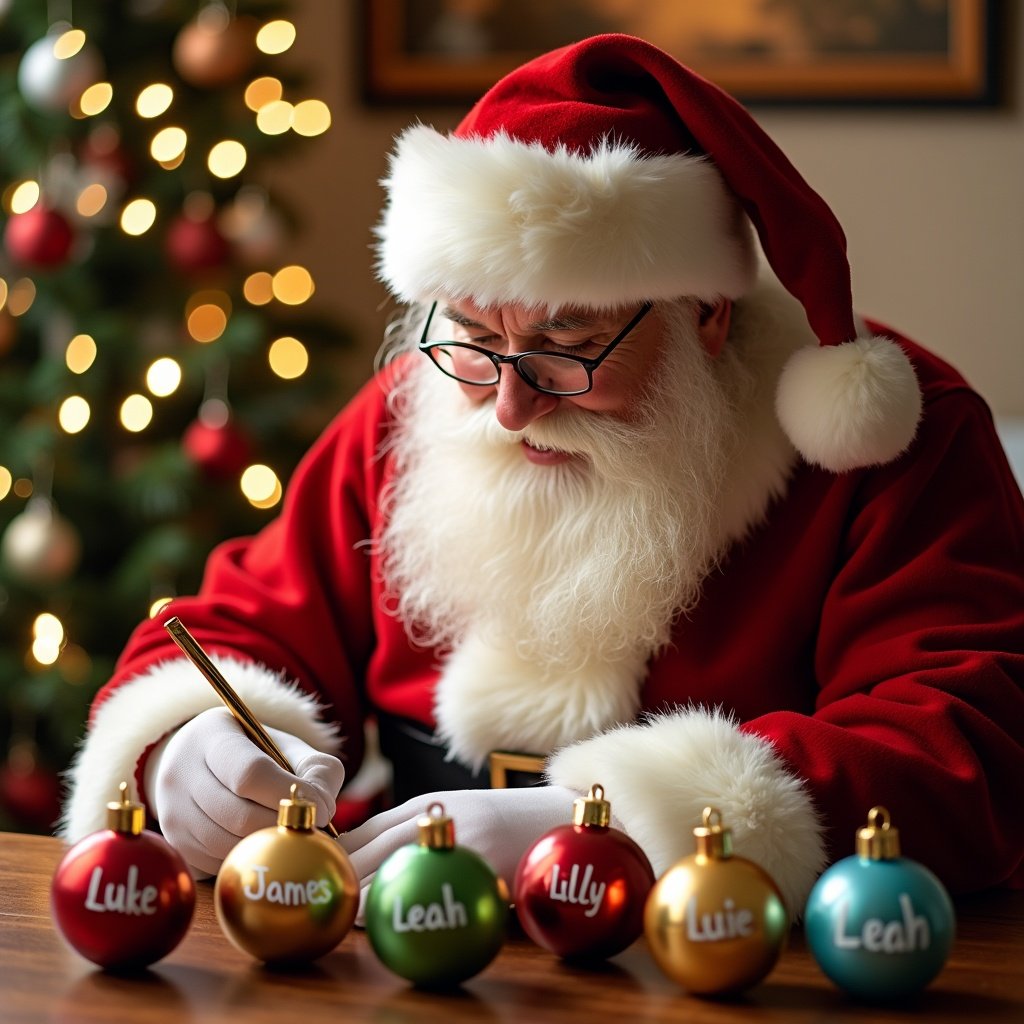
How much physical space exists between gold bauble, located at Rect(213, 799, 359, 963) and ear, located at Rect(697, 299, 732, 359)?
79 centimetres

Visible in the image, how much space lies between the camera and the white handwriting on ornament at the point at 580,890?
0.93 meters

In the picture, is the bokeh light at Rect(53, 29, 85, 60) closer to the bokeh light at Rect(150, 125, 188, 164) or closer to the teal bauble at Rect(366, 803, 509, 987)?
the bokeh light at Rect(150, 125, 188, 164)

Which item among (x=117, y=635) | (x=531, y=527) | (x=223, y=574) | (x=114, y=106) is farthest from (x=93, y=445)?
(x=531, y=527)

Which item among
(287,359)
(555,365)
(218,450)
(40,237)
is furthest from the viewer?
(287,359)

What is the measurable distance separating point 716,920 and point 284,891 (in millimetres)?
273

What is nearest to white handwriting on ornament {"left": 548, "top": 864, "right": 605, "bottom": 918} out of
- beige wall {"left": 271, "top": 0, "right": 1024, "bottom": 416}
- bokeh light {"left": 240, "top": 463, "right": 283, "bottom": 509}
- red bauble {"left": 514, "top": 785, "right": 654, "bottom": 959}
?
red bauble {"left": 514, "top": 785, "right": 654, "bottom": 959}

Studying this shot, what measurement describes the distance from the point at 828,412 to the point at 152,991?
2.68 ft

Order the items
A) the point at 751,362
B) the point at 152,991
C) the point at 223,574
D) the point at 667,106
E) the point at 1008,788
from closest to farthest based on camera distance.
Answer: the point at 152,991, the point at 1008,788, the point at 667,106, the point at 751,362, the point at 223,574

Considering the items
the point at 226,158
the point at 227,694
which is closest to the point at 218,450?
the point at 226,158

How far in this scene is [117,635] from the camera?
2891mm

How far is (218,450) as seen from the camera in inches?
109

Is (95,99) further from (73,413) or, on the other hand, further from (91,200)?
(73,413)

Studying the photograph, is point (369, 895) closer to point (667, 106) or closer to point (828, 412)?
point (828, 412)

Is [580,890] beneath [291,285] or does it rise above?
beneath
